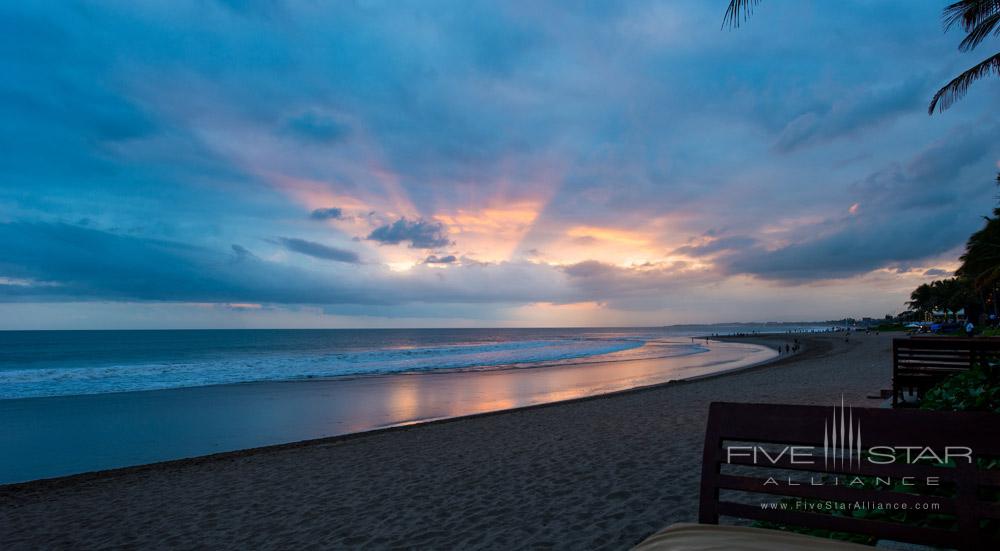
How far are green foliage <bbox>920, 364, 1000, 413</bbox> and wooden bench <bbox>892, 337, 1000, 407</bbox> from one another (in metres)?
1.38

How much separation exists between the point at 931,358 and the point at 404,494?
27.3 ft

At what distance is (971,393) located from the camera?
528cm

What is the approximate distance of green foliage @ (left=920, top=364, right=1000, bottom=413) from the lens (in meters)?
4.94

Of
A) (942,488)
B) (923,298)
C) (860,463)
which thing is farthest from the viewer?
(923,298)

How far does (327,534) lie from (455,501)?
1.61 m

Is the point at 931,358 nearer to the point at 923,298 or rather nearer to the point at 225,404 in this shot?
the point at 225,404

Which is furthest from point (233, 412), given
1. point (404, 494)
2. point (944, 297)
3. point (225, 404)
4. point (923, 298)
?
point (923, 298)

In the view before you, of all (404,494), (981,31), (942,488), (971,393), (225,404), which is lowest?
(225,404)

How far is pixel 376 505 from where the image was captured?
6.65 meters

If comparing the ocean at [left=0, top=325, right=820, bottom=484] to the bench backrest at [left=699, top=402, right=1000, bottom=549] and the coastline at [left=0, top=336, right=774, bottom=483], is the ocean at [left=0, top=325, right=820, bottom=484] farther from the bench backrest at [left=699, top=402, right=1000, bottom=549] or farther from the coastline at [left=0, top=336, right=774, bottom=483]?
the bench backrest at [left=699, top=402, right=1000, bottom=549]

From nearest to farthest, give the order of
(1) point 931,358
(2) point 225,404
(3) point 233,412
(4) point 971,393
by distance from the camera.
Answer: (4) point 971,393
(1) point 931,358
(3) point 233,412
(2) point 225,404

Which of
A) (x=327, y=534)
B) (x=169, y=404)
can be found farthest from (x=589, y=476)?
(x=169, y=404)

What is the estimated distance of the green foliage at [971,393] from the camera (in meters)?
4.94

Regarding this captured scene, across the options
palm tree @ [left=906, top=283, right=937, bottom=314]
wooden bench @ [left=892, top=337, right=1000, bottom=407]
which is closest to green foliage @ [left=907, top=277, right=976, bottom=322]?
palm tree @ [left=906, top=283, right=937, bottom=314]
